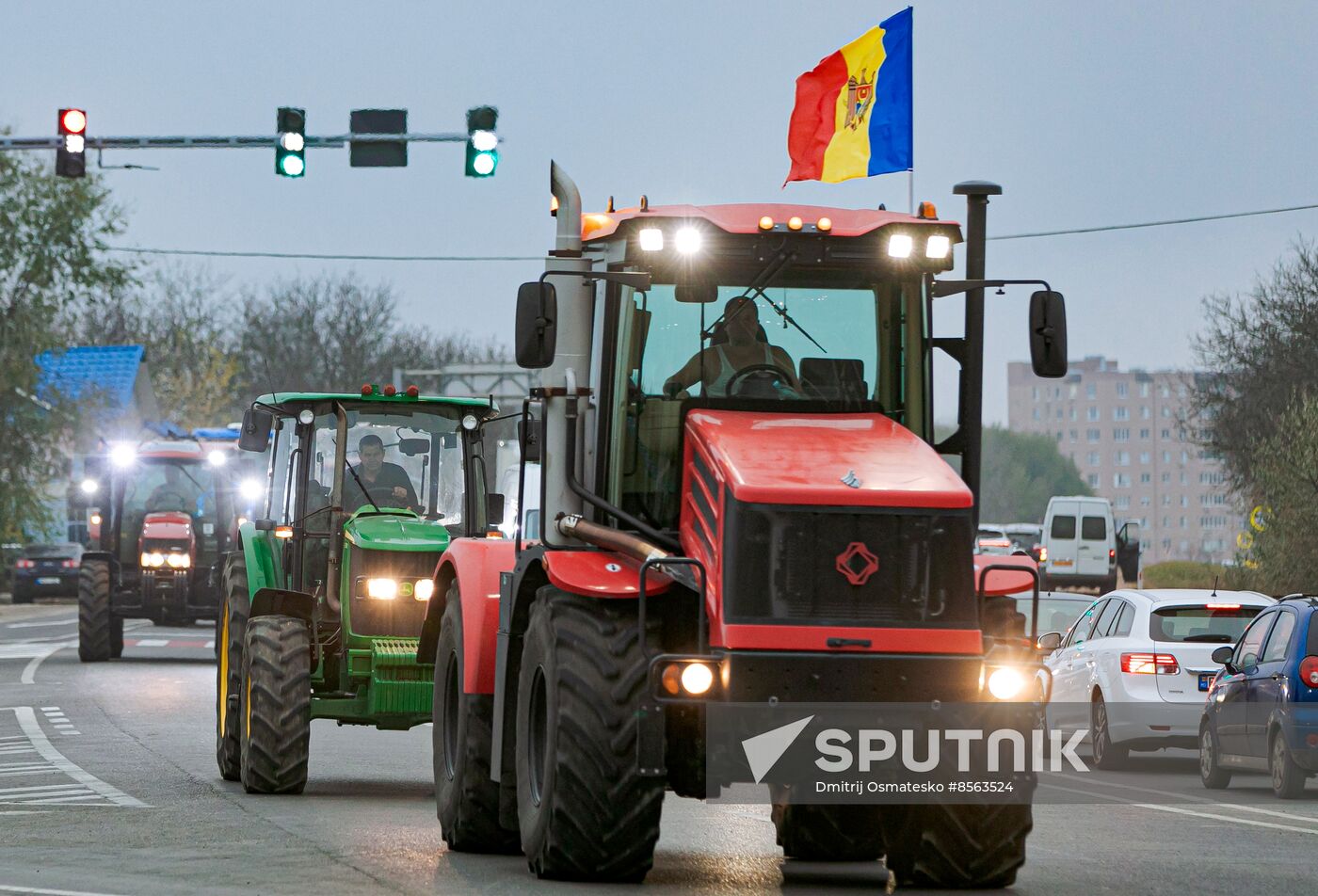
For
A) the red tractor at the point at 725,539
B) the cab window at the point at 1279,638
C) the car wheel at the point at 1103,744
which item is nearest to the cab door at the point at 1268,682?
the cab window at the point at 1279,638

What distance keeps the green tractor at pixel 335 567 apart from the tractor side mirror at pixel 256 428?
1 cm

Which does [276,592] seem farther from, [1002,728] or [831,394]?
[1002,728]


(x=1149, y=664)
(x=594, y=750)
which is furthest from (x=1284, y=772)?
(x=594, y=750)

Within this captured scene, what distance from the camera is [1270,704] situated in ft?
55.2

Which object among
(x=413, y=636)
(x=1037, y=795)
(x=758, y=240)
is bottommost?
(x=1037, y=795)

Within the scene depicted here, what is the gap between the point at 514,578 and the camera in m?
10.7

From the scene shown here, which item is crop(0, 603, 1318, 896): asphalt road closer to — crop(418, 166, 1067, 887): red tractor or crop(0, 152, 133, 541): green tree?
crop(418, 166, 1067, 887): red tractor

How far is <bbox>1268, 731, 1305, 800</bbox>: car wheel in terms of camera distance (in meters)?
16.6

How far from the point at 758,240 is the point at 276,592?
19.3 feet

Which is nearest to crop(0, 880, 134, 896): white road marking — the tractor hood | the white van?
the tractor hood

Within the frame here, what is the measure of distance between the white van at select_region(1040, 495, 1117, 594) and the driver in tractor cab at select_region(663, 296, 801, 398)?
50687 millimetres

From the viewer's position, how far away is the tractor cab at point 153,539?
31.9m

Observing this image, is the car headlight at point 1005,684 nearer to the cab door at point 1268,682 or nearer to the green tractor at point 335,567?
the green tractor at point 335,567

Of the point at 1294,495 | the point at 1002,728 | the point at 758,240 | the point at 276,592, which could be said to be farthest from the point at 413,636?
the point at 1294,495
